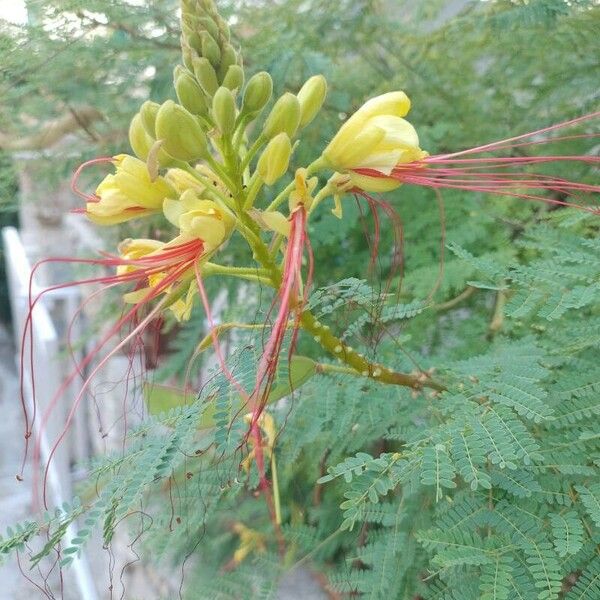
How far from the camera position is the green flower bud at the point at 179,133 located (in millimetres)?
643

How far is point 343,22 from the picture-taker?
4.80 feet

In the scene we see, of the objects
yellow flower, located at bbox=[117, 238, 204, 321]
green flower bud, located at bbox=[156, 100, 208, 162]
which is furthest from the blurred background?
green flower bud, located at bbox=[156, 100, 208, 162]

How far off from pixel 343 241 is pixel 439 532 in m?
0.89

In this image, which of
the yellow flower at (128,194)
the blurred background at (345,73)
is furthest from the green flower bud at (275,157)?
the blurred background at (345,73)

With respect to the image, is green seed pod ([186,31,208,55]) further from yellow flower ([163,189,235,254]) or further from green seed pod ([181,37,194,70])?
yellow flower ([163,189,235,254])

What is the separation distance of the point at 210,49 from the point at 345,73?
101 cm

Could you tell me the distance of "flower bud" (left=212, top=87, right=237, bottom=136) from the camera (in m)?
0.66

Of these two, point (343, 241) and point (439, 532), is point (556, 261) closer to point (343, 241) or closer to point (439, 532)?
point (439, 532)

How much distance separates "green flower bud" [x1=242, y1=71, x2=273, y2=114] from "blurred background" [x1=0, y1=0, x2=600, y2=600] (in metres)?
0.57

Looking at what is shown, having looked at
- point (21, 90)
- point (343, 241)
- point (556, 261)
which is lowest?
point (343, 241)

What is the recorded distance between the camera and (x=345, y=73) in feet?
5.35

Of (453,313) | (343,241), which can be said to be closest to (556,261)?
(453,313)

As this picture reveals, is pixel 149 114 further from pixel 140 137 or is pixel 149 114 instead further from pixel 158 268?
pixel 158 268

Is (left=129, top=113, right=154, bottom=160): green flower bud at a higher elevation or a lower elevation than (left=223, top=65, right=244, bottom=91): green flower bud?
lower
